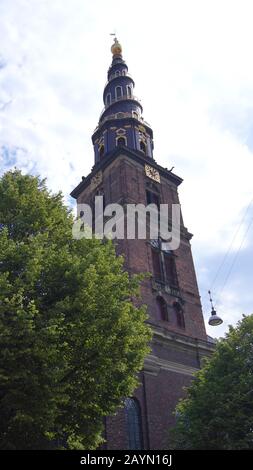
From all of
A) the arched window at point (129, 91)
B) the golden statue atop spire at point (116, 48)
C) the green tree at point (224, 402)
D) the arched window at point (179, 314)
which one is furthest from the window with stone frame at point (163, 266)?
the golden statue atop spire at point (116, 48)

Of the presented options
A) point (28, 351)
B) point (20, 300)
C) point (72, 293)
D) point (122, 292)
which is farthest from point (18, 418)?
point (122, 292)

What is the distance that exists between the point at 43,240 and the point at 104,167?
2041 cm

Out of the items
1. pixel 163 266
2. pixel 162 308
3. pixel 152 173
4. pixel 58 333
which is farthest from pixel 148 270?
pixel 58 333

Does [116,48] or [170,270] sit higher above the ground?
[116,48]

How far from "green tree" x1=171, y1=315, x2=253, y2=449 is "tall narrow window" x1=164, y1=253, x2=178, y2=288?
10001 millimetres

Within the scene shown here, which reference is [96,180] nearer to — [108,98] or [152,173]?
[152,173]

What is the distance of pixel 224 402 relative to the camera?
1692 cm

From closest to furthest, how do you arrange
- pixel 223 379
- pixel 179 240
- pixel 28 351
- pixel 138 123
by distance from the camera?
1. pixel 28 351
2. pixel 223 379
3. pixel 179 240
4. pixel 138 123

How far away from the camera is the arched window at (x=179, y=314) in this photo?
2779 centimetres

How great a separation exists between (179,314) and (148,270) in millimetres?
3133

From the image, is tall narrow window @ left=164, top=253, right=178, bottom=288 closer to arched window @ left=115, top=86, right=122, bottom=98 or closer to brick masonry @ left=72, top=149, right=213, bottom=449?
brick masonry @ left=72, top=149, right=213, bottom=449

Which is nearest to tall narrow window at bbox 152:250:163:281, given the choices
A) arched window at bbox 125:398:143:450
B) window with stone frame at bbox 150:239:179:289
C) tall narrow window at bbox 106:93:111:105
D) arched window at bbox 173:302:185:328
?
window with stone frame at bbox 150:239:179:289
